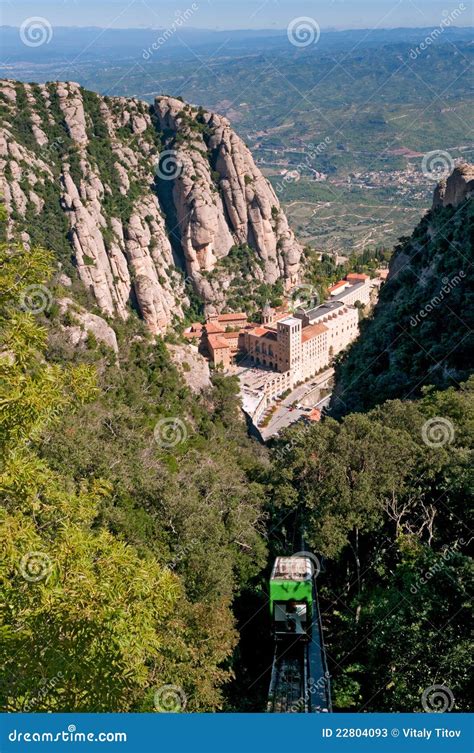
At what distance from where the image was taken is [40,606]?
664 cm

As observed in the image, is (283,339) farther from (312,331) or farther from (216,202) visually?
(216,202)

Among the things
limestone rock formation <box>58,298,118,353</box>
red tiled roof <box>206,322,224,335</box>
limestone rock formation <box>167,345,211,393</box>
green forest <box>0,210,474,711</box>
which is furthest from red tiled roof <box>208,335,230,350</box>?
green forest <box>0,210,474,711</box>

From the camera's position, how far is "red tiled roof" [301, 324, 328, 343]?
3081 inches

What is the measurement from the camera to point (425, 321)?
35219mm

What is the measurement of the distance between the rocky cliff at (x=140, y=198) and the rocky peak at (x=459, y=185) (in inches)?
1406

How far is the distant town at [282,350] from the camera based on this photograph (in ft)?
236

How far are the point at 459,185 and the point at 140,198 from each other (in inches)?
2264

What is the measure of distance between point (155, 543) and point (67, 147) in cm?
7560

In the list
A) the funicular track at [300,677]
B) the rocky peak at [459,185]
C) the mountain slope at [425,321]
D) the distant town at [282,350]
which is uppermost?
the rocky peak at [459,185]

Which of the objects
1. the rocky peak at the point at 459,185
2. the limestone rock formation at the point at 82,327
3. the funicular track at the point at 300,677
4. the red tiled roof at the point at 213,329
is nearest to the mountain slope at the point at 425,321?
the rocky peak at the point at 459,185

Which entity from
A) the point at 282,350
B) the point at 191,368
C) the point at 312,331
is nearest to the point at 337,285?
the point at 312,331

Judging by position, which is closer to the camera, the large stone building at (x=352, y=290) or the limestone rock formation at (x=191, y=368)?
the limestone rock formation at (x=191, y=368)

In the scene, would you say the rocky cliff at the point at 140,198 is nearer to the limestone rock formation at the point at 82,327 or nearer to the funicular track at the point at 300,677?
the limestone rock formation at the point at 82,327

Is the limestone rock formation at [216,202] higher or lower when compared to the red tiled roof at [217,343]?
higher
